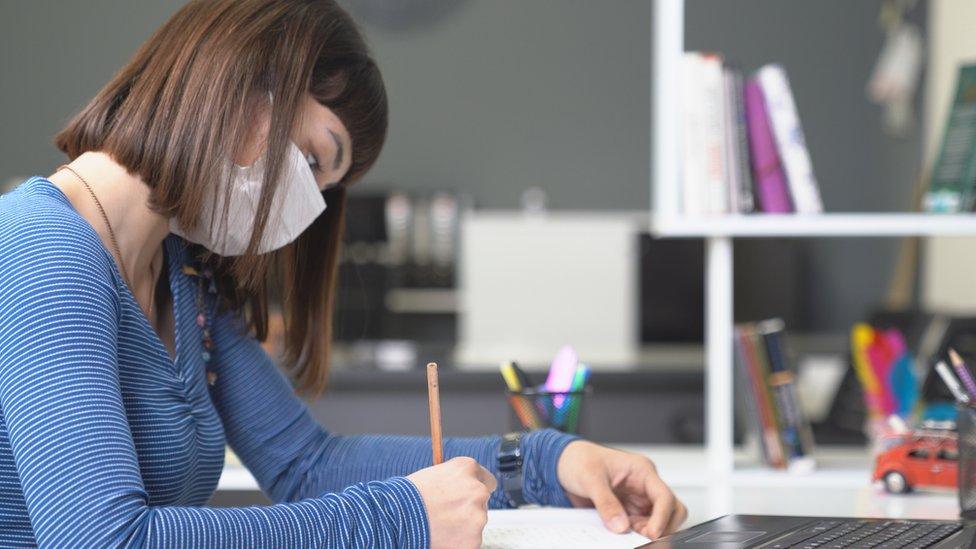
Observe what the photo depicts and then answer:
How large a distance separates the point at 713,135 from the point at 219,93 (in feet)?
2.58

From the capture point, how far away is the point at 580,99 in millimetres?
4906

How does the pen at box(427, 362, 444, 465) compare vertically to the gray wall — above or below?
below

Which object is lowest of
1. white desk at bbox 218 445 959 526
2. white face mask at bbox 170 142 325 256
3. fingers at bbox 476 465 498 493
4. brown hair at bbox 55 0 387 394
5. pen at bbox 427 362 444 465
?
white desk at bbox 218 445 959 526

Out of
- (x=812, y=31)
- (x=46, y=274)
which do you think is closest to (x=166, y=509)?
(x=46, y=274)

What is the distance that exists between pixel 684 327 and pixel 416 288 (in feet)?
3.13

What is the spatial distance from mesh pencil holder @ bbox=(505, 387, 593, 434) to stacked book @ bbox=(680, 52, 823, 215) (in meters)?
0.37

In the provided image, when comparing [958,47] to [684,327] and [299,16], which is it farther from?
[299,16]

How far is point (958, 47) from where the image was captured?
427 centimetres

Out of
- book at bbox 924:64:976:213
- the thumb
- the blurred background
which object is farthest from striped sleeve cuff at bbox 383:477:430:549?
the blurred background

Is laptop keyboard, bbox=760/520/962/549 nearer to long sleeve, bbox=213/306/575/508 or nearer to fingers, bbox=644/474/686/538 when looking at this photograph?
fingers, bbox=644/474/686/538

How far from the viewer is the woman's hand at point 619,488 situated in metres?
1.05

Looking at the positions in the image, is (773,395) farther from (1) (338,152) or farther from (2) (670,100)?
(1) (338,152)

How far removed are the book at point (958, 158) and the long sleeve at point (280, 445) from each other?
76 cm

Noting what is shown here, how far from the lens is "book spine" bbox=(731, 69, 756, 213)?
4.98 ft
